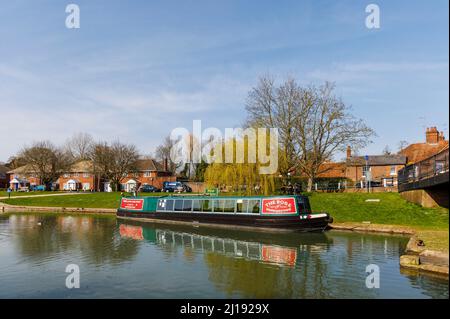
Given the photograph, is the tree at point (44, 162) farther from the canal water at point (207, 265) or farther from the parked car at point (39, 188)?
the canal water at point (207, 265)

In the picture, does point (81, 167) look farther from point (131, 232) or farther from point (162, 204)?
point (131, 232)

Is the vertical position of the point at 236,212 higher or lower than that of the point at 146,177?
lower

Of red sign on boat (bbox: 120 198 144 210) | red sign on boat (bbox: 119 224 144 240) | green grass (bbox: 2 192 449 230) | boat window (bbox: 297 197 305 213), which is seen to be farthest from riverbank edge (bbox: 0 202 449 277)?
red sign on boat (bbox: 119 224 144 240)

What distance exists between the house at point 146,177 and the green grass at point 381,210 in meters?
36.3

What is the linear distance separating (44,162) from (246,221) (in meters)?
48.3

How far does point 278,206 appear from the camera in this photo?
22.8 metres

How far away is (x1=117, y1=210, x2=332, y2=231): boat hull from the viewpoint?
2189 cm

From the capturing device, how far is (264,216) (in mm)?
23078

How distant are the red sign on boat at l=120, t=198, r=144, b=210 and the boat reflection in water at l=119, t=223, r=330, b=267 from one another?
5.53 m

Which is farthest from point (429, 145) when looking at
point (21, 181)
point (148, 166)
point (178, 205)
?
point (21, 181)

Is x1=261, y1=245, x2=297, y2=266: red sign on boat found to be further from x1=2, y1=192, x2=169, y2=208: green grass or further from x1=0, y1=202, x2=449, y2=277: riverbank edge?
x1=2, y1=192, x2=169, y2=208: green grass

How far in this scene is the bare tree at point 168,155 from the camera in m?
75.2

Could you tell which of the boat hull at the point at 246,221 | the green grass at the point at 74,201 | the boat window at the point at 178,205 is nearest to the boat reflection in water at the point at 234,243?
the boat hull at the point at 246,221
